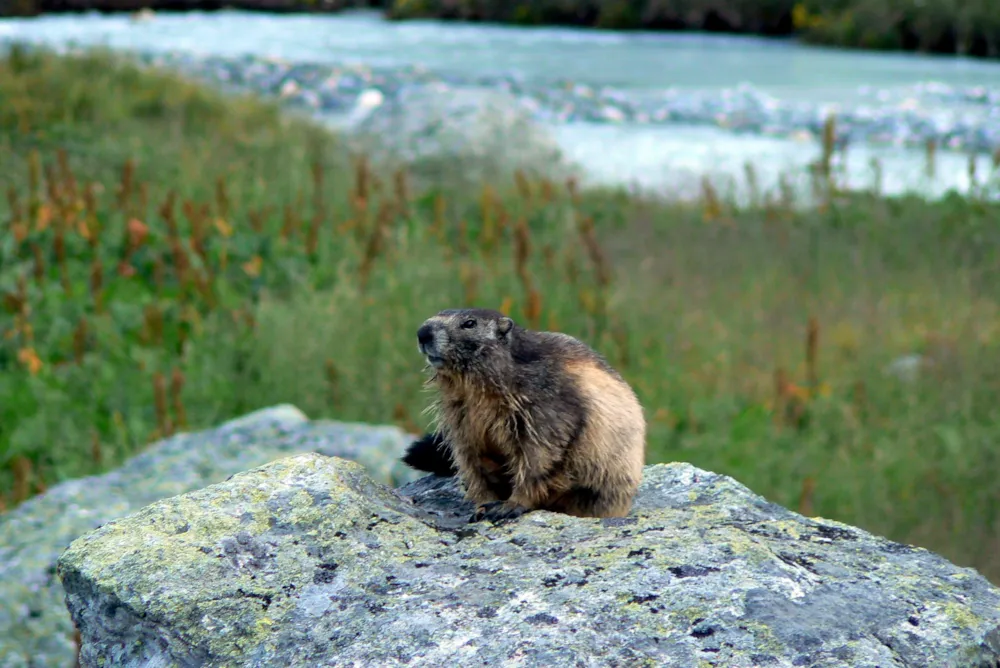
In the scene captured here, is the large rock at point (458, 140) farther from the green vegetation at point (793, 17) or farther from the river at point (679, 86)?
the green vegetation at point (793, 17)

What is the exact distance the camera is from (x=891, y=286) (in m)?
9.57

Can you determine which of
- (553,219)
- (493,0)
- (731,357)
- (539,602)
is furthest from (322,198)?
(493,0)

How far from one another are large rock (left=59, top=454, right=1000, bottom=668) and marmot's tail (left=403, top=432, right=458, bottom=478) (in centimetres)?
52

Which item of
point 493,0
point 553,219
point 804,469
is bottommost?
point 804,469

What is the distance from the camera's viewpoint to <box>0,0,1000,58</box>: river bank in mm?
29359

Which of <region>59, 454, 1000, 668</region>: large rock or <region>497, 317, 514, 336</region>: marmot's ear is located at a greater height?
<region>497, 317, 514, 336</region>: marmot's ear

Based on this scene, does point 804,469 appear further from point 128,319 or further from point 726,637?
point 128,319

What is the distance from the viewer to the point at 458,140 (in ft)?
46.8

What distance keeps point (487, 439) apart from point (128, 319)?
5636mm

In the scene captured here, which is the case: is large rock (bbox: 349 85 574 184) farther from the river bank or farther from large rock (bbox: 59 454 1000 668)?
the river bank

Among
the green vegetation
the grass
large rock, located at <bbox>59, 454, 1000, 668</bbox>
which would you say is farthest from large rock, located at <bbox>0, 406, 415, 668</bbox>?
the green vegetation

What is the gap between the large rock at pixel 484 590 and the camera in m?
2.39

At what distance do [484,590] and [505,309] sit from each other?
4.46 meters

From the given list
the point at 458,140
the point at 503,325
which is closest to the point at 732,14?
the point at 458,140
